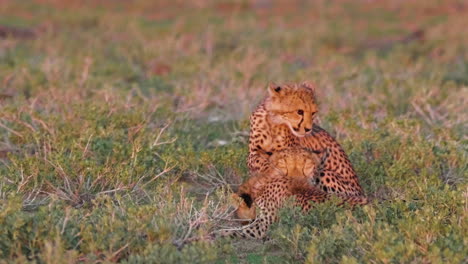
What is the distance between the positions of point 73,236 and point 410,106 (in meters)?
4.45

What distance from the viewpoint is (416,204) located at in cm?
486

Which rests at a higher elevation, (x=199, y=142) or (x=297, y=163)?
(x=297, y=163)

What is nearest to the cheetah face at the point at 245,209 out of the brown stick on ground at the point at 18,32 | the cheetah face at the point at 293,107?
the cheetah face at the point at 293,107

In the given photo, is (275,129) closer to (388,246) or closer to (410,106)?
(388,246)

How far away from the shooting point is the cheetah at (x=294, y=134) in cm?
525

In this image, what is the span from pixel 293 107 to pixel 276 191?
0.67 meters

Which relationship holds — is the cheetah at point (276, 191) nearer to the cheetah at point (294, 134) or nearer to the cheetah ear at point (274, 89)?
the cheetah at point (294, 134)

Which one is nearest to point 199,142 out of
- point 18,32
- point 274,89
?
point 274,89

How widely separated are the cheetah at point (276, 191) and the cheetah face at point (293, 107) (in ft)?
0.85

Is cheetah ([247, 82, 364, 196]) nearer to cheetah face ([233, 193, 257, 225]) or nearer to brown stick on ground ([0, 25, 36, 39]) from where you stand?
cheetah face ([233, 193, 257, 225])

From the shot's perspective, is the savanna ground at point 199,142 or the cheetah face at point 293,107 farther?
the cheetah face at point 293,107

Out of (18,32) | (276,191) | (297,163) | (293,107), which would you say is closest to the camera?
(276,191)

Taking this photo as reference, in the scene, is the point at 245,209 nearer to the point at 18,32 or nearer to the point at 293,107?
the point at 293,107

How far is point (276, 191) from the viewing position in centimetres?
484
